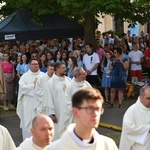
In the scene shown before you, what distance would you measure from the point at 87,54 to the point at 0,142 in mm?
8953

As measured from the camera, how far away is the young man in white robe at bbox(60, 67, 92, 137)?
906 cm

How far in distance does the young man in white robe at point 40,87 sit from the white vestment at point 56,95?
618 millimetres

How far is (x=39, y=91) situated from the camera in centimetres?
1051

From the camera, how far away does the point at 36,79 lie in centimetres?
1063

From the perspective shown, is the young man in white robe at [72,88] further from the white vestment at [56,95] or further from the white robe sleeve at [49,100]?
the white robe sleeve at [49,100]

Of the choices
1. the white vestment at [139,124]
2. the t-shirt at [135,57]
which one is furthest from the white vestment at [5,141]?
the t-shirt at [135,57]

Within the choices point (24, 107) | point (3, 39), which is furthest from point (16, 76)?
point (24, 107)

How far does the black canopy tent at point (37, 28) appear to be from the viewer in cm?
1574

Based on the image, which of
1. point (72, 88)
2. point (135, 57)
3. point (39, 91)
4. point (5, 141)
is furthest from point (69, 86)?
point (135, 57)

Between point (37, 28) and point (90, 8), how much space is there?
92.5 inches

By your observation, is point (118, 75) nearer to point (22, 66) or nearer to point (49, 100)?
point (22, 66)

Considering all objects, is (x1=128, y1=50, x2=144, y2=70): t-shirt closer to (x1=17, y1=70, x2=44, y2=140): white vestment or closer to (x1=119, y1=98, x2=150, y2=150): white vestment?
(x1=17, y1=70, x2=44, y2=140): white vestment

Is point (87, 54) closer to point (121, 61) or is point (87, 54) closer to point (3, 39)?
point (121, 61)

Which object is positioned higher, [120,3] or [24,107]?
[120,3]
